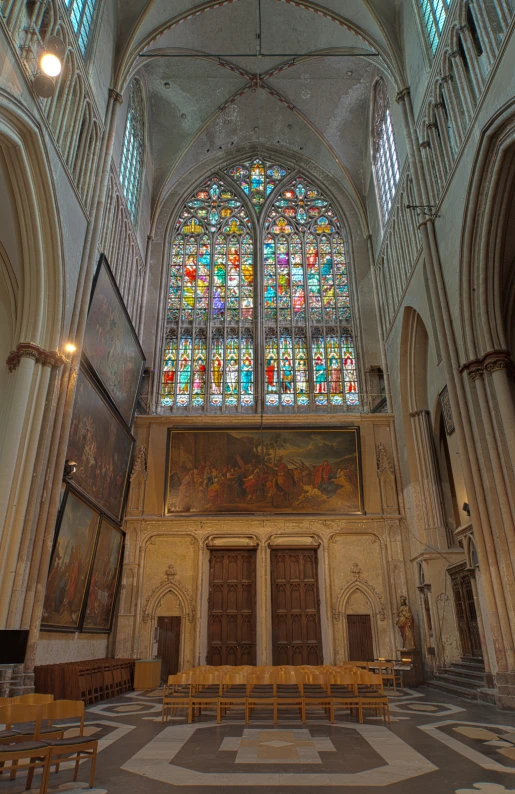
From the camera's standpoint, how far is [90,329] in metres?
12.1

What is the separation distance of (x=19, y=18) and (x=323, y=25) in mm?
12968

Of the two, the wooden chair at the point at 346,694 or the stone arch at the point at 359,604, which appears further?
the stone arch at the point at 359,604

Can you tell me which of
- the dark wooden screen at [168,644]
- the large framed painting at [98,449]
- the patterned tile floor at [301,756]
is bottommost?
A: the patterned tile floor at [301,756]

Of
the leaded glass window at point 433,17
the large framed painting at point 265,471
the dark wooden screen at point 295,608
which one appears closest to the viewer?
the leaded glass window at point 433,17

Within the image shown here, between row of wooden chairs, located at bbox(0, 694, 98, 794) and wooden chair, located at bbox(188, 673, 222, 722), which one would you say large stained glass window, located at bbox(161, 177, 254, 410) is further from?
row of wooden chairs, located at bbox(0, 694, 98, 794)

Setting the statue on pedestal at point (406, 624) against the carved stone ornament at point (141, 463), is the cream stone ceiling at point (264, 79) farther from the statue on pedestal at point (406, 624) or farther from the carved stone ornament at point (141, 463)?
the statue on pedestal at point (406, 624)

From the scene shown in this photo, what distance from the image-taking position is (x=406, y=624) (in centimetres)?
1375

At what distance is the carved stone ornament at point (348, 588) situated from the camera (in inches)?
597

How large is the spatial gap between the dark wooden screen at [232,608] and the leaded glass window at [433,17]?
14.6m

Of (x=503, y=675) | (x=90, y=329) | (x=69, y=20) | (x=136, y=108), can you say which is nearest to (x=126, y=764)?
(x=503, y=675)

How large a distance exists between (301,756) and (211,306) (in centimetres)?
1677

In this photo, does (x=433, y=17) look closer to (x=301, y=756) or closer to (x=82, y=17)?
(x=82, y=17)

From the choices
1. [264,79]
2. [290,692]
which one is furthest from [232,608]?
[264,79]

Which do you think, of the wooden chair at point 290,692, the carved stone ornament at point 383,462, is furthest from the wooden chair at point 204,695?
the carved stone ornament at point 383,462
